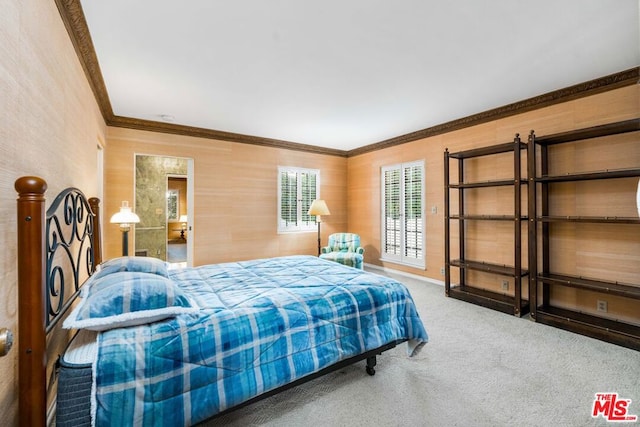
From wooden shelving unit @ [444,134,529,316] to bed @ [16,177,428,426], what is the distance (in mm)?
1858

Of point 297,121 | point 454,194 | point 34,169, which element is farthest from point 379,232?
point 34,169

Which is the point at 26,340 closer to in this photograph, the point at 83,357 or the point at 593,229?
the point at 83,357

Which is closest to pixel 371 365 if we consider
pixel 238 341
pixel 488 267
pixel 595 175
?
pixel 238 341

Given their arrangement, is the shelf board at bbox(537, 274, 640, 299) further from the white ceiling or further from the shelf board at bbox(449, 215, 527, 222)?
the white ceiling

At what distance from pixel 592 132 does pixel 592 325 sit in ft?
6.35

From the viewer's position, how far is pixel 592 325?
2.79 meters

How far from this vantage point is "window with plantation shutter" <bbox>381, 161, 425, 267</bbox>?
4.98 metres

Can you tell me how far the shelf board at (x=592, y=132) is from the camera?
265cm

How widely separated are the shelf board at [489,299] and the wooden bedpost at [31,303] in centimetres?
410

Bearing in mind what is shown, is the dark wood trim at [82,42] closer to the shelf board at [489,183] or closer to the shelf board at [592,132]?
the shelf board at [489,183]

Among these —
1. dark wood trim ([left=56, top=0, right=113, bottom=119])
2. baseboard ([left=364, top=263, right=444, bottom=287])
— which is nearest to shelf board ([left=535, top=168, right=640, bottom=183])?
baseboard ([left=364, top=263, right=444, bottom=287])

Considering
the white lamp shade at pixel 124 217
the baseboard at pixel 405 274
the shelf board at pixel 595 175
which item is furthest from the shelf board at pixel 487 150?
the white lamp shade at pixel 124 217

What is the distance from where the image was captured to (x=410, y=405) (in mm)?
1866
